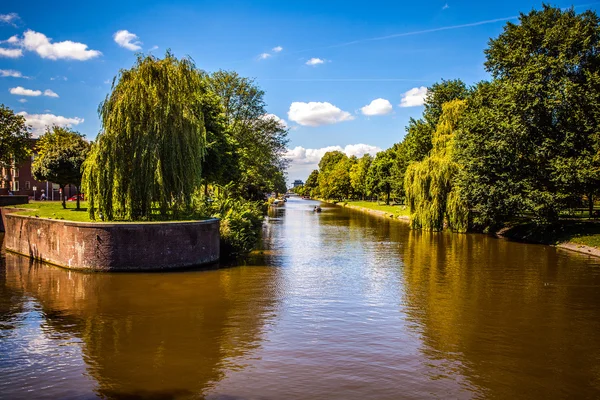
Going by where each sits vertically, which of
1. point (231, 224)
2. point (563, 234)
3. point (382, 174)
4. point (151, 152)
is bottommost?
point (563, 234)

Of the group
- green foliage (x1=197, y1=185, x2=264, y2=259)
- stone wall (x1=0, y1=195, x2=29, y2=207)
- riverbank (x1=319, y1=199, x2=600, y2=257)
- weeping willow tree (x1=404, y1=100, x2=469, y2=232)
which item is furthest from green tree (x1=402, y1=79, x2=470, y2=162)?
stone wall (x1=0, y1=195, x2=29, y2=207)

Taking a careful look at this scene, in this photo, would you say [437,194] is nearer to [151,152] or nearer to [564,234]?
[564,234]

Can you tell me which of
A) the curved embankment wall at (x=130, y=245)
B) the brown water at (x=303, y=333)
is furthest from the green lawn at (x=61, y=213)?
the brown water at (x=303, y=333)

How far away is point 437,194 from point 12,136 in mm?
41412

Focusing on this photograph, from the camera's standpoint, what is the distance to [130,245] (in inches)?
Answer: 776

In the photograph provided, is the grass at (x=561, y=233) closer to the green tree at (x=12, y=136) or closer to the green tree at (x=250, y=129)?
the green tree at (x=250, y=129)

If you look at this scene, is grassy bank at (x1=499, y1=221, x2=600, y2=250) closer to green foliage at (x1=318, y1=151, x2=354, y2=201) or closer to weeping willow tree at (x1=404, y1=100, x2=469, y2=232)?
weeping willow tree at (x1=404, y1=100, x2=469, y2=232)

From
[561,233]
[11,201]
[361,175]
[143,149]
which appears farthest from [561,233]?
[361,175]

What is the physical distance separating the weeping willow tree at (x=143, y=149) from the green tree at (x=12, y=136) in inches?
1290

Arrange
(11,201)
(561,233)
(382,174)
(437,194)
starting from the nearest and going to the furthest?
(561,233), (437,194), (11,201), (382,174)

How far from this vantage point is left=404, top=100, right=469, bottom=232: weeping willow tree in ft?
A: 127

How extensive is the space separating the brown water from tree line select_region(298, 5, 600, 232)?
9.78m

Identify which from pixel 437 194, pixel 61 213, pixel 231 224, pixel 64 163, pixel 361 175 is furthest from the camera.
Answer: pixel 361 175

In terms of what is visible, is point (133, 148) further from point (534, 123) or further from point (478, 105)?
point (478, 105)
